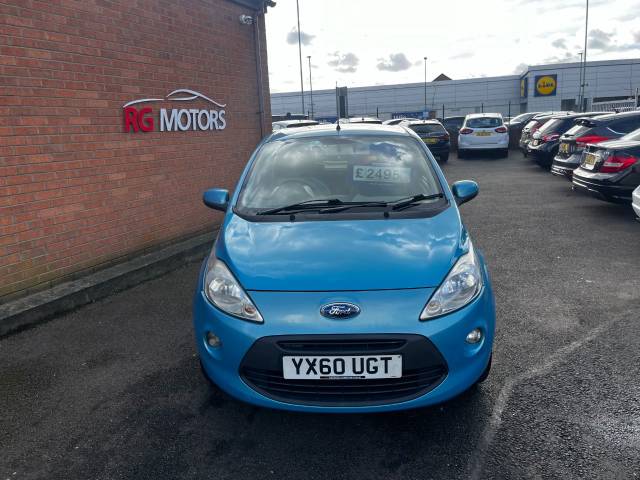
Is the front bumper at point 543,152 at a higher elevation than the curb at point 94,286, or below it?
higher

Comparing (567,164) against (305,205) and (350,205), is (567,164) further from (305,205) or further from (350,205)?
(305,205)

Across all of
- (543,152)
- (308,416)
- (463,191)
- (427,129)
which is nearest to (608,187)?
(463,191)

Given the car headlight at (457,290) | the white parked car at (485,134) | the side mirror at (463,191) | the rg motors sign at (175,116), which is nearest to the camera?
the car headlight at (457,290)

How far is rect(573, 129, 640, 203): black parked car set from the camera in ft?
25.1

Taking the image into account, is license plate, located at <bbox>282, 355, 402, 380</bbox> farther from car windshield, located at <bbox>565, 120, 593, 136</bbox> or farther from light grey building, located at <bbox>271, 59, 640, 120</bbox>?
light grey building, located at <bbox>271, 59, 640, 120</bbox>

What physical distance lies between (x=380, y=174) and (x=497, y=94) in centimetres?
5912

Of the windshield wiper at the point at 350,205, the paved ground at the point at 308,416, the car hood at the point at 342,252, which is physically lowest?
the paved ground at the point at 308,416

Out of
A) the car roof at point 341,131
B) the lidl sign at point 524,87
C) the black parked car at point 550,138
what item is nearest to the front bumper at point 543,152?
the black parked car at point 550,138

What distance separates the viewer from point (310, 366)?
2523 millimetres

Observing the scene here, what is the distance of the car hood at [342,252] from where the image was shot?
2.72 m

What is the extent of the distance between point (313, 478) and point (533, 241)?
5.54 meters

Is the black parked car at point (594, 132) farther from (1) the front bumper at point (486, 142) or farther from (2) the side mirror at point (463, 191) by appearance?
(1) the front bumper at point (486, 142)

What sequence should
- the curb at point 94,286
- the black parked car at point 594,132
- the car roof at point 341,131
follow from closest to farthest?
1. the car roof at point 341,131
2. the curb at point 94,286
3. the black parked car at point 594,132

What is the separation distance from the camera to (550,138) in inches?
567
